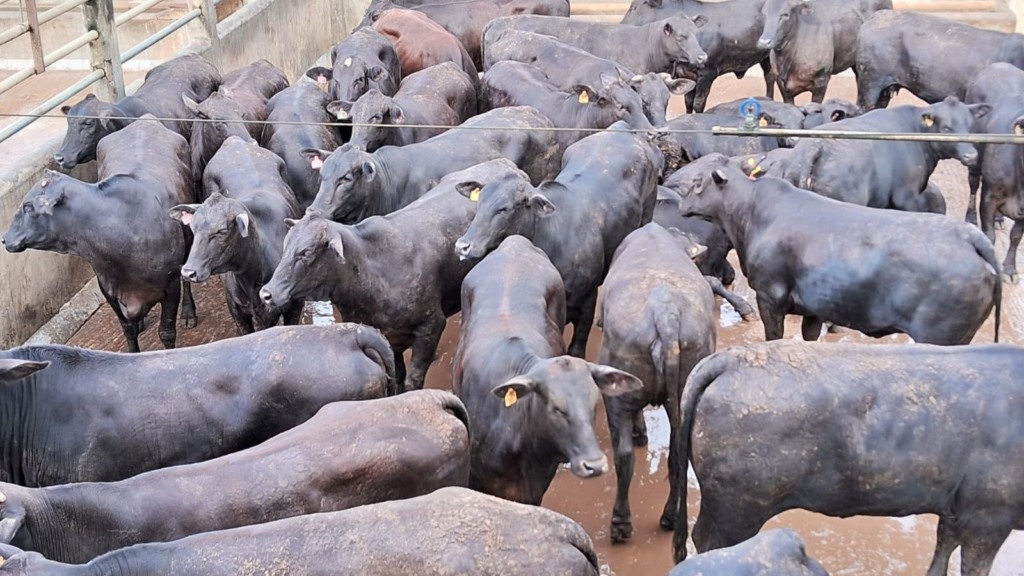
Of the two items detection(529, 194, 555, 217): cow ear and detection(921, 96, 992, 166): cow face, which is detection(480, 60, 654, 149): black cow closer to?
detection(529, 194, 555, 217): cow ear

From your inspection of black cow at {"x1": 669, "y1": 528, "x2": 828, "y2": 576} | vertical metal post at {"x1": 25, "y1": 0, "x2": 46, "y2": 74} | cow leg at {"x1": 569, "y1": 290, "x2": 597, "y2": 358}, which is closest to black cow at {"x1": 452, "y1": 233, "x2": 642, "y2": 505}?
cow leg at {"x1": 569, "y1": 290, "x2": 597, "y2": 358}

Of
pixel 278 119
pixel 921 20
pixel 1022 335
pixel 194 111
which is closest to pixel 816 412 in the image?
pixel 1022 335

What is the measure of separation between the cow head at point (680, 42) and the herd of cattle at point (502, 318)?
0.03 m

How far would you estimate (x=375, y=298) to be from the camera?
715cm

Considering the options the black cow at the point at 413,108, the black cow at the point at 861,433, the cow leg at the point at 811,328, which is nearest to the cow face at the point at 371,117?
the black cow at the point at 413,108

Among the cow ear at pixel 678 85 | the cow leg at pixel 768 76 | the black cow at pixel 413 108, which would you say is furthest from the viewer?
the cow leg at pixel 768 76

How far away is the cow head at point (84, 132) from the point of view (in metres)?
9.20

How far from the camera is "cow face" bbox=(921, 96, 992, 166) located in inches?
336

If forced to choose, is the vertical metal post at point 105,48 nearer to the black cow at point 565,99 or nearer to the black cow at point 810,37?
the black cow at point 565,99

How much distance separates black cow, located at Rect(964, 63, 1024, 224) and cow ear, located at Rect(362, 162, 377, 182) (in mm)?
5034

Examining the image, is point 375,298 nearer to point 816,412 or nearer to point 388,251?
point 388,251

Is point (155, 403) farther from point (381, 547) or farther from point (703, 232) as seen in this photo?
point (703, 232)

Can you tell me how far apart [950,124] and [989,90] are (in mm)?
1307

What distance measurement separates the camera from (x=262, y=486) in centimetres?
477
